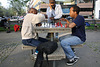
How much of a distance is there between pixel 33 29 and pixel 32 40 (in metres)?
0.32

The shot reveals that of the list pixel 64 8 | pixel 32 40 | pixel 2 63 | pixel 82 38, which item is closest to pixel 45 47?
pixel 32 40

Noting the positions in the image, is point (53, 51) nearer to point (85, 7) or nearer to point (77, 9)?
point (77, 9)

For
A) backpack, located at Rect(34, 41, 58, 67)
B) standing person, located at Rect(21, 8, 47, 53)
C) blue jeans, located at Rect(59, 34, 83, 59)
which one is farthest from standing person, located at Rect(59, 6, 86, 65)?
standing person, located at Rect(21, 8, 47, 53)

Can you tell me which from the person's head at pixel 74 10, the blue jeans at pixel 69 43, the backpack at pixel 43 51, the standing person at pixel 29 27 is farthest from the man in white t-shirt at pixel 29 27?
the person's head at pixel 74 10

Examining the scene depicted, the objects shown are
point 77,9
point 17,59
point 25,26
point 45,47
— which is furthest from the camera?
point 17,59

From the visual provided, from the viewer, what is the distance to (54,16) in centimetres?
446

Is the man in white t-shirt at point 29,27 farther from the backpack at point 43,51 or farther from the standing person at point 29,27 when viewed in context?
the backpack at point 43,51

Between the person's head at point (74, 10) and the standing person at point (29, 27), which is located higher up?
the person's head at point (74, 10)

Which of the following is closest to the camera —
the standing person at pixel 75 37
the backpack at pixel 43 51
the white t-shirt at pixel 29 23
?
the backpack at pixel 43 51

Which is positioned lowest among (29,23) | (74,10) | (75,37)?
(75,37)

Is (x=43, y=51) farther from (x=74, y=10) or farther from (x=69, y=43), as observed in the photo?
(x=74, y=10)

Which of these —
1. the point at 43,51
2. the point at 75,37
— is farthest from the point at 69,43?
the point at 43,51

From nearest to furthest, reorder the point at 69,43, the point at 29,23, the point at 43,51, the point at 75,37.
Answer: the point at 43,51
the point at 29,23
the point at 69,43
the point at 75,37

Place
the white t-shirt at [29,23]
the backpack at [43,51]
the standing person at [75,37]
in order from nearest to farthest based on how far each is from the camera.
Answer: the backpack at [43,51] < the white t-shirt at [29,23] < the standing person at [75,37]
